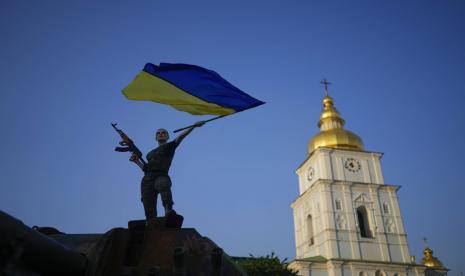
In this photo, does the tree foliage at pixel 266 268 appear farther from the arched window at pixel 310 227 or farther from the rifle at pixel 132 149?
the rifle at pixel 132 149

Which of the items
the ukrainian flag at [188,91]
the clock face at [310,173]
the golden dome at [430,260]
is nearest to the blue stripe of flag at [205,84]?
the ukrainian flag at [188,91]

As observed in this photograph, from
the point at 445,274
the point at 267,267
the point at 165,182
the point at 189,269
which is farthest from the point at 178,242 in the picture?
the point at 445,274

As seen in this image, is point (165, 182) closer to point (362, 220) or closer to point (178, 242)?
point (178, 242)

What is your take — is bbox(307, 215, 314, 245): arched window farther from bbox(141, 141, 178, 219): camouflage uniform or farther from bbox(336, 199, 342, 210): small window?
bbox(141, 141, 178, 219): camouflage uniform

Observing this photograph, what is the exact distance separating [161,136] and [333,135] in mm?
41430

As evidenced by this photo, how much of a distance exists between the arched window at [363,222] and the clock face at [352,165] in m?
4.19

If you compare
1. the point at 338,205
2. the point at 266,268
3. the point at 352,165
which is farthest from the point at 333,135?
the point at 266,268

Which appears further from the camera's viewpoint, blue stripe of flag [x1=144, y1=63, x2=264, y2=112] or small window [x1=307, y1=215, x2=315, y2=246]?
small window [x1=307, y1=215, x2=315, y2=246]

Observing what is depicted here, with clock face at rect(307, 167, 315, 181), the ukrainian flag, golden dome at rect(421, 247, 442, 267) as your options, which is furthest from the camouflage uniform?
golden dome at rect(421, 247, 442, 267)

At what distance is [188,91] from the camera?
7340mm

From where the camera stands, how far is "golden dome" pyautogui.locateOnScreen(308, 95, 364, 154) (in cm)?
4503

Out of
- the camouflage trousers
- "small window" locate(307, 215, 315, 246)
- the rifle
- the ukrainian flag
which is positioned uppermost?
"small window" locate(307, 215, 315, 246)

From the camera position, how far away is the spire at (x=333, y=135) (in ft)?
148

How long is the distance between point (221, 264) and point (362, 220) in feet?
134
